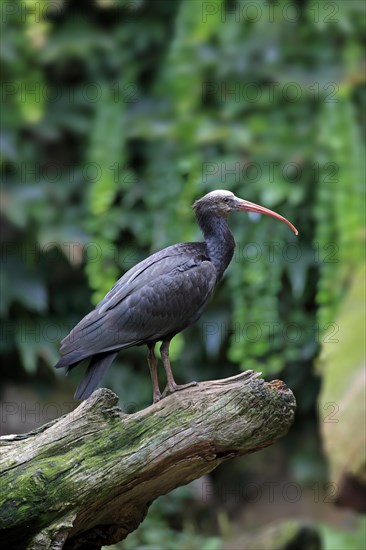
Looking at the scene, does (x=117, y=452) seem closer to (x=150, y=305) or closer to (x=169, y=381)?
(x=169, y=381)

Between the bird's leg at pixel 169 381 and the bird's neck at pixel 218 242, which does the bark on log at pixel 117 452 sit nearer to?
the bird's leg at pixel 169 381

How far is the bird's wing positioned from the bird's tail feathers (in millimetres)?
95

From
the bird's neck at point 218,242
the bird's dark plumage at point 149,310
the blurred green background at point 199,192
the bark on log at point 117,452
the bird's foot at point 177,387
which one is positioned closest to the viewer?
the bark on log at point 117,452

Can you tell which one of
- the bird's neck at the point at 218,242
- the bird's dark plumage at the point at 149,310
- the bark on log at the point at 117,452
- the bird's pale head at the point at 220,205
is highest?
the bird's pale head at the point at 220,205

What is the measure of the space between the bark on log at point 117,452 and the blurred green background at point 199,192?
2725mm

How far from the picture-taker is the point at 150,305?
16.9ft

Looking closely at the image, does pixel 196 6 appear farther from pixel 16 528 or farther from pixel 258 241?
pixel 16 528

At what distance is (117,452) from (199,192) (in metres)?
3.65

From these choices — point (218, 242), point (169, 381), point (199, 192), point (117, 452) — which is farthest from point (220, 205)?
point (199, 192)

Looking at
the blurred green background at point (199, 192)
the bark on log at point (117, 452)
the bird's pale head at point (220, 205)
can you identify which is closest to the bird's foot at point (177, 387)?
the bark on log at point (117, 452)

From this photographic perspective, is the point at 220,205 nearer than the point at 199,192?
Yes

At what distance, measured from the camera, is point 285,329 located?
26.6 feet

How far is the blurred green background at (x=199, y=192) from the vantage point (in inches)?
306

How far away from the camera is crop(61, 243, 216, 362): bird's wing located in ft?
16.6
